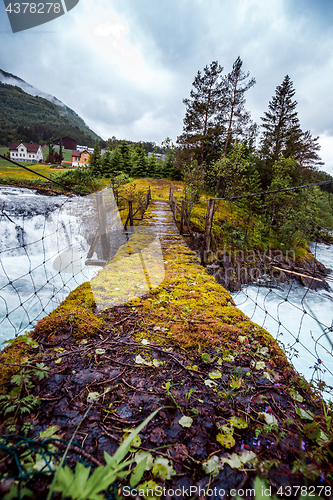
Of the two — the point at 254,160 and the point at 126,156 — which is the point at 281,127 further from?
the point at 126,156

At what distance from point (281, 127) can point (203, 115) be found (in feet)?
22.6

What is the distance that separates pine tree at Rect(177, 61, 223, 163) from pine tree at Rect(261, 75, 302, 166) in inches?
183

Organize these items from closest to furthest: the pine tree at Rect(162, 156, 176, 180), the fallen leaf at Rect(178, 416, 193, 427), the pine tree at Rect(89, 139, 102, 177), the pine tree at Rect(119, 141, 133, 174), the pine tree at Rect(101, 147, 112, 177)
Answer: the fallen leaf at Rect(178, 416, 193, 427)
the pine tree at Rect(89, 139, 102, 177)
the pine tree at Rect(101, 147, 112, 177)
the pine tree at Rect(119, 141, 133, 174)
the pine tree at Rect(162, 156, 176, 180)

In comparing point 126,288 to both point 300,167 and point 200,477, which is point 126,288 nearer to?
point 200,477

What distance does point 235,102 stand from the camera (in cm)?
1453

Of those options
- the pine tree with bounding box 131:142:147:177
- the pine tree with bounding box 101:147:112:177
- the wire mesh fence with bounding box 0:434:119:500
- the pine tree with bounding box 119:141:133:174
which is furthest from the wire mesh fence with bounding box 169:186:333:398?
the pine tree with bounding box 131:142:147:177

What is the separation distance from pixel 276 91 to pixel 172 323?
2288cm

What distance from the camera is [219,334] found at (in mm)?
1895

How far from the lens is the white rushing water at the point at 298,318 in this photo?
4.67m

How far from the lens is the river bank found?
36.8 inches

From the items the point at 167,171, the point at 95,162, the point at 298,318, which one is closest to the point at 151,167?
the point at 167,171

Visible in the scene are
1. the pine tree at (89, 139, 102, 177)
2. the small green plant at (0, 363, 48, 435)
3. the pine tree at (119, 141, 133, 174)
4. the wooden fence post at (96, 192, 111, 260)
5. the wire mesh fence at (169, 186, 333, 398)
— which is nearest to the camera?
the small green plant at (0, 363, 48, 435)

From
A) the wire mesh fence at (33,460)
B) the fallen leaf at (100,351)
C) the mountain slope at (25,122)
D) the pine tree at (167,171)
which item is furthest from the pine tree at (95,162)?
the mountain slope at (25,122)

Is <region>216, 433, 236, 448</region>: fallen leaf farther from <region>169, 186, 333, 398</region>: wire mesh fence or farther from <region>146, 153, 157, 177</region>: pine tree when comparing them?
<region>146, 153, 157, 177</region>: pine tree
